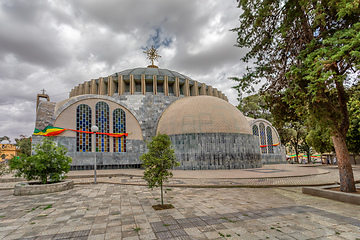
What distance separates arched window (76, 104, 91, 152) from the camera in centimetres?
2125

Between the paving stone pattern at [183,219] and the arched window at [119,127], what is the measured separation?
15768 millimetres

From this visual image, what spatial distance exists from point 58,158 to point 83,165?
11.7 metres

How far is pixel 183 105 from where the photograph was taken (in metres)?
23.8

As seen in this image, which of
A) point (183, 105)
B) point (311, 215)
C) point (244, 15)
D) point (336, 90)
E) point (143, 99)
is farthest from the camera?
point (143, 99)

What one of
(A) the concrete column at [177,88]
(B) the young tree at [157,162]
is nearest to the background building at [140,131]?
(A) the concrete column at [177,88]

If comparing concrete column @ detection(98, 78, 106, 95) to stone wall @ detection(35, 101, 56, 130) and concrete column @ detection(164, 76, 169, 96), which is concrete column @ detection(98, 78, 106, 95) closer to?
stone wall @ detection(35, 101, 56, 130)

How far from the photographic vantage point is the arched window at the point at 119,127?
76.9 feet

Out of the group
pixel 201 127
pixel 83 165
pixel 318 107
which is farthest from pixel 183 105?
pixel 318 107

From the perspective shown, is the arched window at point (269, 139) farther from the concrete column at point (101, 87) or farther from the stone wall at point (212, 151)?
the concrete column at point (101, 87)

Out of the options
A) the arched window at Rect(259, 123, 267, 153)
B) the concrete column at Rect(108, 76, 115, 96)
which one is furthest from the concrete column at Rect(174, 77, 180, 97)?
the arched window at Rect(259, 123, 267, 153)

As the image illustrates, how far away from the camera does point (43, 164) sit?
31.8 feet

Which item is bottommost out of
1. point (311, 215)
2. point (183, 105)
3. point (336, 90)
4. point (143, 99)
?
point (311, 215)

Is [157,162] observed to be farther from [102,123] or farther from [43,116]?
[43,116]

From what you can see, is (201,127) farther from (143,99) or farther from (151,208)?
(151,208)
